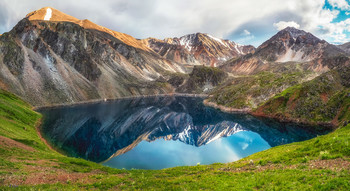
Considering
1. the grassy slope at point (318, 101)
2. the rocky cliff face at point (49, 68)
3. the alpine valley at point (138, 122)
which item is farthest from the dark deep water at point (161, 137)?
the rocky cliff face at point (49, 68)

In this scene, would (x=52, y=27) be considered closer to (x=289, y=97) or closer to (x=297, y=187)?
(x=289, y=97)

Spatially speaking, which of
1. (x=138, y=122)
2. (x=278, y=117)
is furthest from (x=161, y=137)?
(x=278, y=117)

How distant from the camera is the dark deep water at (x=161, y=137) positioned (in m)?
51.4

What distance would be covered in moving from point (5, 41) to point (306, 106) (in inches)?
6869

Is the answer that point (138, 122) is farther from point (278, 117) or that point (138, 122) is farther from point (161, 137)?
point (278, 117)

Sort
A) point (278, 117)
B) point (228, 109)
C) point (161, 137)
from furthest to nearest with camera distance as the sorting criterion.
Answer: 1. point (228, 109)
2. point (278, 117)
3. point (161, 137)

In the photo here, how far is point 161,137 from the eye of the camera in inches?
2963

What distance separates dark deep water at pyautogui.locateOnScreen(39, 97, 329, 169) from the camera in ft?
169

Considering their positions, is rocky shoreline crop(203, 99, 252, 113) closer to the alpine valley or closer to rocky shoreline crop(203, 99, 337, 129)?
rocky shoreline crop(203, 99, 337, 129)

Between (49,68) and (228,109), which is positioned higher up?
(49,68)

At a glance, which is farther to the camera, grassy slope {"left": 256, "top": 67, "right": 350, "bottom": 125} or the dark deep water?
grassy slope {"left": 256, "top": 67, "right": 350, "bottom": 125}

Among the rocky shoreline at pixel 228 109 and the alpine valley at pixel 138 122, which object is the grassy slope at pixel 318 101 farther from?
the rocky shoreline at pixel 228 109

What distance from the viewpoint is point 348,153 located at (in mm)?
17500

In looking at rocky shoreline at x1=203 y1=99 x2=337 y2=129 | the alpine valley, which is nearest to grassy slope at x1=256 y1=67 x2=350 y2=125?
the alpine valley
